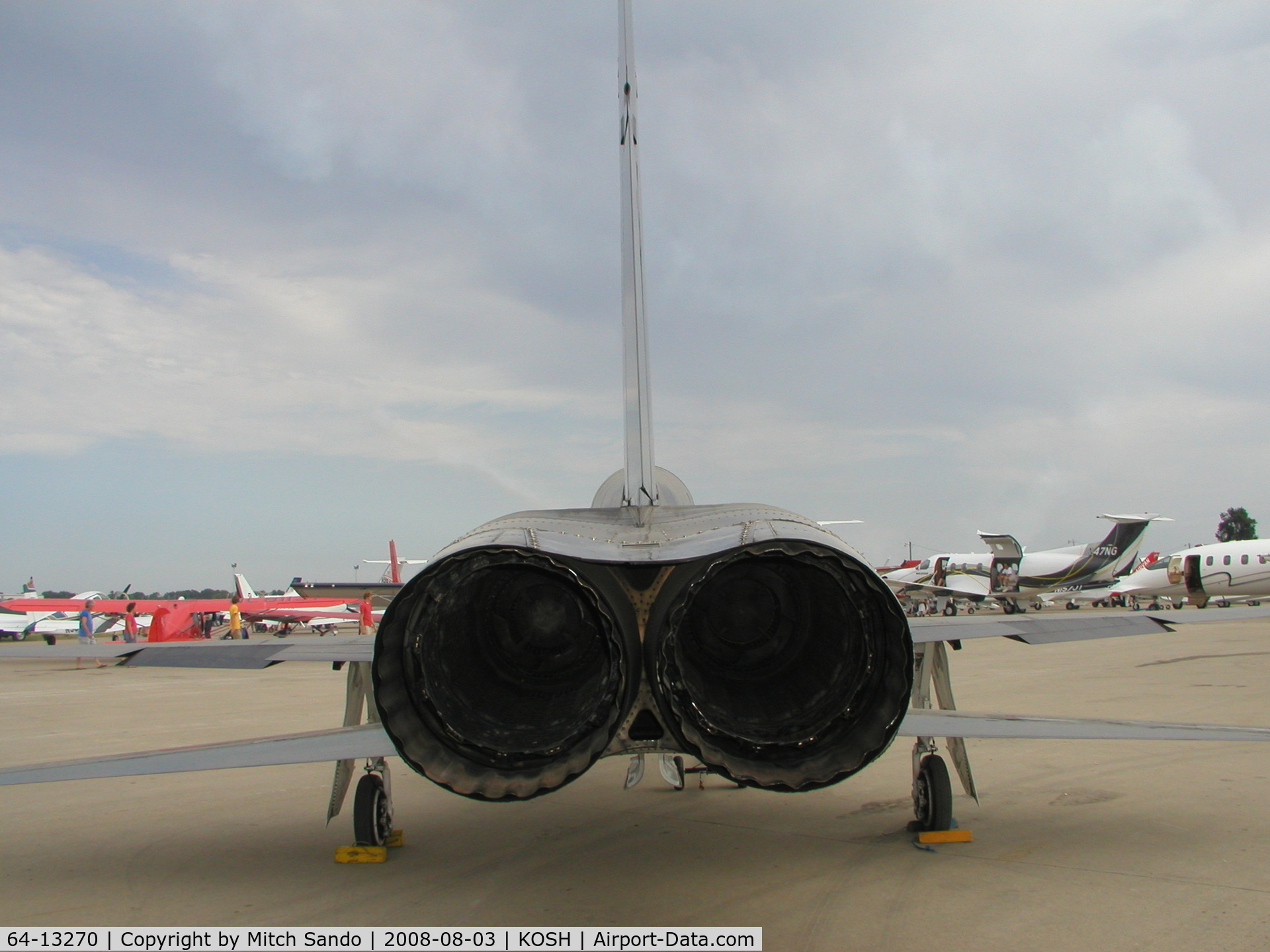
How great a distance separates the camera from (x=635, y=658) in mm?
3004

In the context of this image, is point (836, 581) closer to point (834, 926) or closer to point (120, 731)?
point (834, 926)

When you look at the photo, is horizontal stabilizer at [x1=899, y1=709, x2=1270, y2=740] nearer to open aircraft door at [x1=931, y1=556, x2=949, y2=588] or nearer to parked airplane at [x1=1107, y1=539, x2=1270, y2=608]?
parked airplane at [x1=1107, y1=539, x2=1270, y2=608]

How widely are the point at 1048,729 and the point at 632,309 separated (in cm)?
306

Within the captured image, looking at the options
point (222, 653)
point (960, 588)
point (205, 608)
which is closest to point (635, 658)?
point (222, 653)

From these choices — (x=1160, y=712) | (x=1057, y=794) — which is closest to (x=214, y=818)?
(x=1057, y=794)

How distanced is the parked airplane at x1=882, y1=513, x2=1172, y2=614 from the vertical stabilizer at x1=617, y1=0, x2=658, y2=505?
133ft

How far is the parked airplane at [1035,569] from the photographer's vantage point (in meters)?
40.9

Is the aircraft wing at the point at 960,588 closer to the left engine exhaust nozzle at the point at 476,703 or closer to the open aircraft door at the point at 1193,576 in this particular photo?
the open aircraft door at the point at 1193,576

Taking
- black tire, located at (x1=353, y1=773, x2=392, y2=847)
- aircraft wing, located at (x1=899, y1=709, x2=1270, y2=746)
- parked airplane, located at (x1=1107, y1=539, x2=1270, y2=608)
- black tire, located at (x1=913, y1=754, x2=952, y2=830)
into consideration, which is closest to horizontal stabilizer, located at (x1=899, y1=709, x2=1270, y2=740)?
aircraft wing, located at (x1=899, y1=709, x2=1270, y2=746)

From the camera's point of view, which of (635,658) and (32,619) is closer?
(635,658)

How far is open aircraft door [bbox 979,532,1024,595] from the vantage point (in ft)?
137

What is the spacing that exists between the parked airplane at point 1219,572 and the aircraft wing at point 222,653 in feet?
122

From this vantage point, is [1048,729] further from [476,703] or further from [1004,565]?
[1004,565]

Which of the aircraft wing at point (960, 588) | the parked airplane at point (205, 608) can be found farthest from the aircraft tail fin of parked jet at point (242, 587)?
the aircraft wing at point (960, 588)
